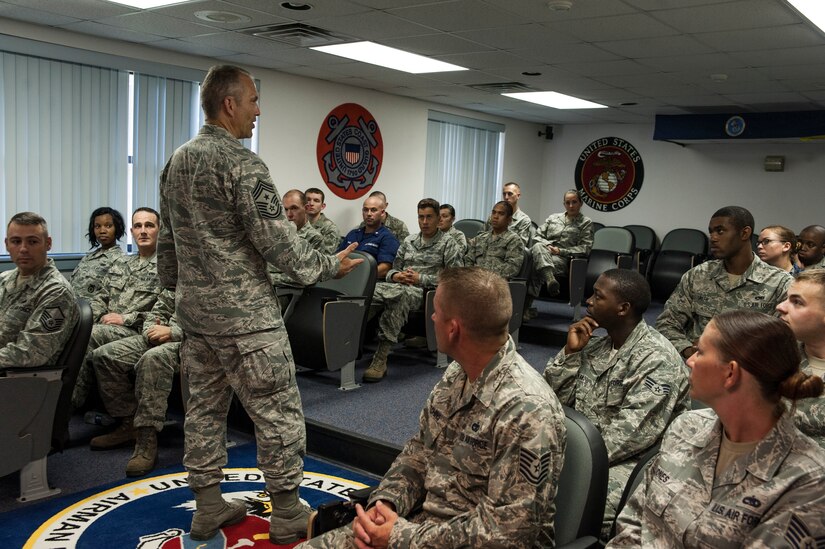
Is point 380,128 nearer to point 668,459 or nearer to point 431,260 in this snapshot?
point 431,260

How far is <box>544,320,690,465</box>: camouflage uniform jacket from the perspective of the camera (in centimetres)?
212

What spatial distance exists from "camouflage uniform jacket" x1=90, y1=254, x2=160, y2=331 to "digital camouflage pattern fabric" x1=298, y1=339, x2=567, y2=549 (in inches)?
96.1

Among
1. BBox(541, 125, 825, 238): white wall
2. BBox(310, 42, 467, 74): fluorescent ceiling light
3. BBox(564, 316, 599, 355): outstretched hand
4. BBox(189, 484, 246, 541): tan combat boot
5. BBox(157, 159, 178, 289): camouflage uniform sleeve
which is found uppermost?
BBox(310, 42, 467, 74): fluorescent ceiling light

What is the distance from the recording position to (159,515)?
9.25ft

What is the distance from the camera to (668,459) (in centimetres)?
A: 146

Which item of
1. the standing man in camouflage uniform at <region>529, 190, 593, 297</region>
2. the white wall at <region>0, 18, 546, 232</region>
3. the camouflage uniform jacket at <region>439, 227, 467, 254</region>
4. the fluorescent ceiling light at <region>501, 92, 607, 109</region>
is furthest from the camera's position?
the fluorescent ceiling light at <region>501, 92, 607, 109</region>

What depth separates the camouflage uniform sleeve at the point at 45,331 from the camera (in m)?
2.93

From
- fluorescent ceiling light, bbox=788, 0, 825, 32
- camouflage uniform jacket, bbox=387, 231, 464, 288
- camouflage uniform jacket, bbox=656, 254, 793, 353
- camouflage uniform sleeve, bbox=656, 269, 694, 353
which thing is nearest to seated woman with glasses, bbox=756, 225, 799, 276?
camouflage uniform jacket, bbox=656, 254, 793, 353

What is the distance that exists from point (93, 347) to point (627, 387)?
9.37 ft

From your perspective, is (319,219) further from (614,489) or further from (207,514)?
(614,489)

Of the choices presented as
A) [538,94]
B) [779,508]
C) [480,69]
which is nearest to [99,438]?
[779,508]

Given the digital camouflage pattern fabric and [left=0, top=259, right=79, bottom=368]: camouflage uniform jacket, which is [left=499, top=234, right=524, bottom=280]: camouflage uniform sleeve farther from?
the digital camouflage pattern fabric

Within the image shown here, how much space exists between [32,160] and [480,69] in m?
3.62

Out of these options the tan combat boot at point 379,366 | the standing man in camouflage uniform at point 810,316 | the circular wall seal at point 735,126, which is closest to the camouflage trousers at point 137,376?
the tan combat boot at point 379,366
